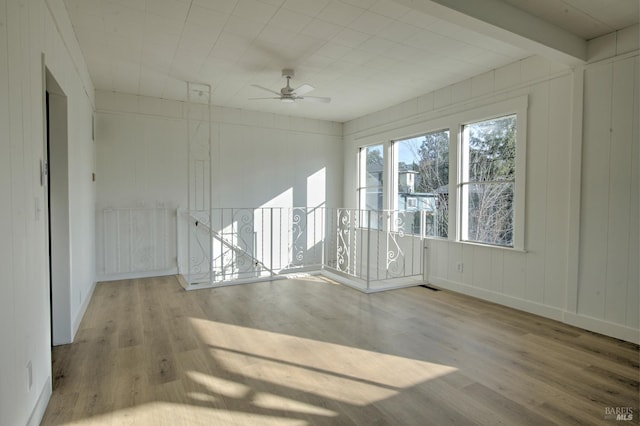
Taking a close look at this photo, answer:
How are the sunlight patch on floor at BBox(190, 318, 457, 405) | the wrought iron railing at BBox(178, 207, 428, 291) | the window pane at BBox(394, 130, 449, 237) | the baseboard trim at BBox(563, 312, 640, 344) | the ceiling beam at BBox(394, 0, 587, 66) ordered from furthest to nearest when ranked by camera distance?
the wrought iron railing at BBox(178, 207, 428, 291) < the window pane at BBox(394, 130, 449, 237) < the baseboard trim at BBox(563, 312, 640, 344) < the ceiling beam at BBox(394, 0, 587, 66) < the sunlight patch on floor at BBox(190, 318, 457, 405)

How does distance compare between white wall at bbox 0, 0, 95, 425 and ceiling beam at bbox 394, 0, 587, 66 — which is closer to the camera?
white wall at bbox 0, 0, 95, 425

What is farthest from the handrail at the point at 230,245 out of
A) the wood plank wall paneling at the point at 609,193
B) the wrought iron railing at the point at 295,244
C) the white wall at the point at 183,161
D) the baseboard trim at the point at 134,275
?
the wood plank wall paneling at the point at 609,193

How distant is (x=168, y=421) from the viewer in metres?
1.99

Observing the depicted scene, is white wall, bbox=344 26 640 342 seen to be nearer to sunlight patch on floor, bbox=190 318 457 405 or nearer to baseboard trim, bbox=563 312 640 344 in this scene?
baseboard trim, bbox=563 312 640 344

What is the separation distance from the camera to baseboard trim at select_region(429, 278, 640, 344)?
3.14 metres

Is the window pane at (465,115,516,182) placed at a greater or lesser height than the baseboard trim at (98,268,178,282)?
greater

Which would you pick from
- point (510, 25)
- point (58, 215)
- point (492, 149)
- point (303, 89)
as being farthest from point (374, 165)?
point (58, 215)

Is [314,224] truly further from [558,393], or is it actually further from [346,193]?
[558,393]

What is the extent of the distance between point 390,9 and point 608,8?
1.72 metres

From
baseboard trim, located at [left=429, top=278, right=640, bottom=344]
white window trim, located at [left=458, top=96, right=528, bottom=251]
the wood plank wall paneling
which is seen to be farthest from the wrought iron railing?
the wood plank wall paneling

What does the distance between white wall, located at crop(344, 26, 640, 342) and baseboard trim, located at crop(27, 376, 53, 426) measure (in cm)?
428

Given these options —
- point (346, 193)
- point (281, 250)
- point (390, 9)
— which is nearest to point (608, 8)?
point (390, 9)

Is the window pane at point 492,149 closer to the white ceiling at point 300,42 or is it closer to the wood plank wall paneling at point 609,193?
the white ceiling at point 300,42

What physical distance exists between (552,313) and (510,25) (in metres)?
2.82
